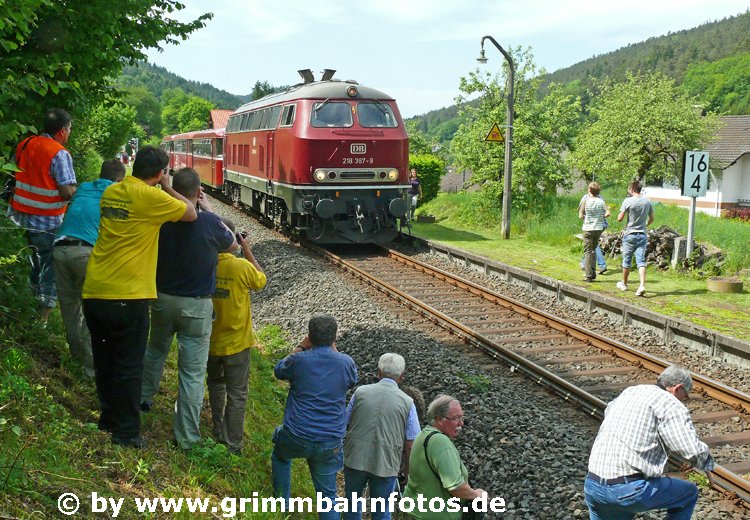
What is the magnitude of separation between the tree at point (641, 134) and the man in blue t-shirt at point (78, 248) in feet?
90.4

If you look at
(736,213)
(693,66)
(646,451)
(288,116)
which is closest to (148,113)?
(693,66)

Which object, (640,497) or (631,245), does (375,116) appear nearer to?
(631,245)

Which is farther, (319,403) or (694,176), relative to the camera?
(694,176)

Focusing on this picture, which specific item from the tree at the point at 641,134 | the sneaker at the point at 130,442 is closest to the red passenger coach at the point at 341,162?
the sneaker at the point at 130,442

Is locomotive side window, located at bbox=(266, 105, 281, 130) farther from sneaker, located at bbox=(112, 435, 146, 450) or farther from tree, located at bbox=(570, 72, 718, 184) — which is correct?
tree, located at bbox=(570, 72, 718, 184)

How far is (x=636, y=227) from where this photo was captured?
11.9m

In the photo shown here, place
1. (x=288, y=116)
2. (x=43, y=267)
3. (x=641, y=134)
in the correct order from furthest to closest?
(x=641, y=134), (x=288, y=116), (x=43, y=267)

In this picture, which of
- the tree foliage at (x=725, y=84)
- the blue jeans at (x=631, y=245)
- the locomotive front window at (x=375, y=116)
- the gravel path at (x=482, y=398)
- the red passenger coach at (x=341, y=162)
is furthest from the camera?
the tree foliage at (x=725, y=84)

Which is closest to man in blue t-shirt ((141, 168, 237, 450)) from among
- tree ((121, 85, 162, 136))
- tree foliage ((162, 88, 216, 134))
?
tree foliage ((162, 88, 216, 134))

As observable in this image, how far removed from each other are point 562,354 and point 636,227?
13.6 ft

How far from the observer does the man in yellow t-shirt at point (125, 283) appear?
448cm

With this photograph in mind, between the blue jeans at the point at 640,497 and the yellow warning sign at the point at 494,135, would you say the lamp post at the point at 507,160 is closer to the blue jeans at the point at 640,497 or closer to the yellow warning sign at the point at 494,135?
the yellow warning sign at the point at 494,135

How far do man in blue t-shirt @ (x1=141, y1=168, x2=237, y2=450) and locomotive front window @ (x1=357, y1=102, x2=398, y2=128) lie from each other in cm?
1083

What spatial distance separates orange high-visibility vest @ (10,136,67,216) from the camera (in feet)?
18.2
